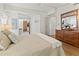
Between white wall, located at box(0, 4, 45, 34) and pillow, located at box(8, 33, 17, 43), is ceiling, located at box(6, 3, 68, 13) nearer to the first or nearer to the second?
white wall, located at box(0, 4, 45, 34)

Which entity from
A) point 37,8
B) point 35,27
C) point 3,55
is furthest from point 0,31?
point 37,8

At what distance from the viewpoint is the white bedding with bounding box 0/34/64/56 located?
152 centimetres

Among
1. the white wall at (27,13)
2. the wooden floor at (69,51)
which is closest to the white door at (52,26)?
the white wall at (27,13)

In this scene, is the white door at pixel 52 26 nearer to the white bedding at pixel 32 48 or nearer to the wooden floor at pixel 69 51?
the white bedding at pixel 32 48

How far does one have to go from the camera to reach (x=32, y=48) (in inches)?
64.0

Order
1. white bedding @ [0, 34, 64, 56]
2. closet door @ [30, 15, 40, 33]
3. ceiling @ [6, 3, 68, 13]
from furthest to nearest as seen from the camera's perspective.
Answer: closet door @ [30, 15, 40, 33] → ceiling @ [6, 3, 68, 13] → white bedding @ [0, 34, 64, 56]

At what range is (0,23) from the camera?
5.72ft

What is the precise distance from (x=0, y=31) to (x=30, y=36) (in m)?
0.52

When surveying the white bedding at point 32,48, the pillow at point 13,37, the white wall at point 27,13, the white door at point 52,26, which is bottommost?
the white bedding at point 32,48

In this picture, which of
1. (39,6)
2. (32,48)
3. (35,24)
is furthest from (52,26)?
(32,48)

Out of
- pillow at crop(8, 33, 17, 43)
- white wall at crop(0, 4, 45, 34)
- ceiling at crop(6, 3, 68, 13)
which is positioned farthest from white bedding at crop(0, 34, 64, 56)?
ceiling at crop(6, 3, 68, 13)

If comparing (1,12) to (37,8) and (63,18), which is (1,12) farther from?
(63,18)

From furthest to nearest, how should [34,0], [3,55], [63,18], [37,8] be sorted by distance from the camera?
[63,18] < [37,8] < [34,0] < [3,55]

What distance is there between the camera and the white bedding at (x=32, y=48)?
152 centimetres
